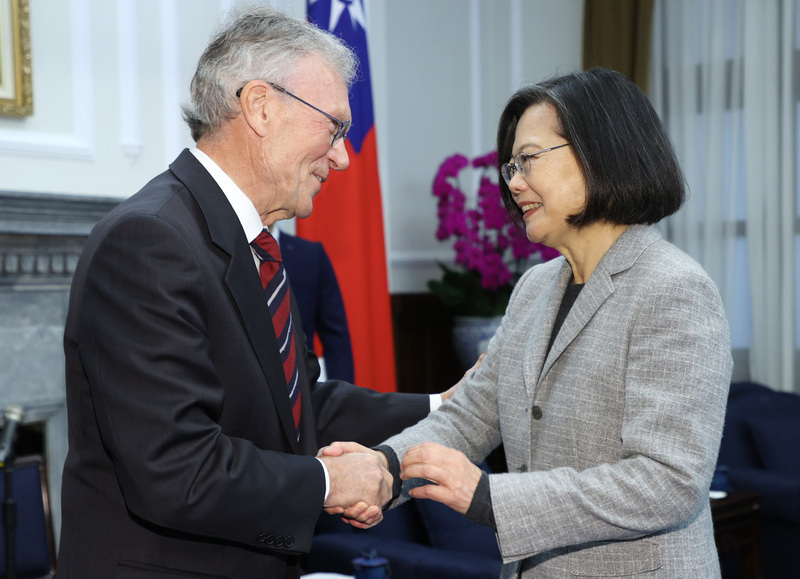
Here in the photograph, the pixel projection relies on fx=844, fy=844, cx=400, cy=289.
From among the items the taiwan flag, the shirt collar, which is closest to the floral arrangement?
the taiwan flag

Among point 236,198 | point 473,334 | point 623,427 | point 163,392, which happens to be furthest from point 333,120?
point 473,334

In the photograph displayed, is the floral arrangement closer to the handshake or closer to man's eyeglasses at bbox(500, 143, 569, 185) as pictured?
man's eyeglasses at bbox(500, 143, 569, 185)

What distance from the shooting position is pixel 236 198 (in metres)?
1.66

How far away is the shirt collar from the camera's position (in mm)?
1653

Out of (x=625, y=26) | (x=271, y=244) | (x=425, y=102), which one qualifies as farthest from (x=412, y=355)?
(x=271, y=244)

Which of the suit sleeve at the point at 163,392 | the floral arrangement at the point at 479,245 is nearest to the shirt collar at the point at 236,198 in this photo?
the suit sleeve at the point at 163,392

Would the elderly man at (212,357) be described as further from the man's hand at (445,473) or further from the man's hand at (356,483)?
the man's hand at (445,473)

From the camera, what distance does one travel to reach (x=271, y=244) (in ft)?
5.65

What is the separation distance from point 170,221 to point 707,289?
94 cm

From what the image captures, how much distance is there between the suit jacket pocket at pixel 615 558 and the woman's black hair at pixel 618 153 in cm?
61

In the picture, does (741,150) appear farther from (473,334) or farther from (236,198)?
(236,198)

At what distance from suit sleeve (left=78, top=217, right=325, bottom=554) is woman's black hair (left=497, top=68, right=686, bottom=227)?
0.76m

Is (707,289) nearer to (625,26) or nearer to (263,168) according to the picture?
(263,168)

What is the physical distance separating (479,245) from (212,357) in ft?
11.4
